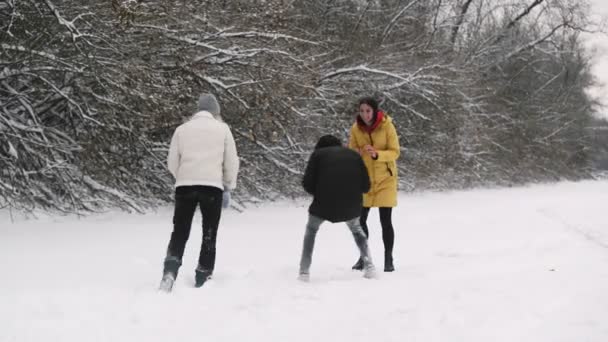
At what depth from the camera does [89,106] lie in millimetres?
9727

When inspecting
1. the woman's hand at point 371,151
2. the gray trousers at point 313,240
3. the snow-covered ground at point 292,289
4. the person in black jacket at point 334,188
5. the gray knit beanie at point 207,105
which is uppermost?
the gray knit beanie at point 207,105

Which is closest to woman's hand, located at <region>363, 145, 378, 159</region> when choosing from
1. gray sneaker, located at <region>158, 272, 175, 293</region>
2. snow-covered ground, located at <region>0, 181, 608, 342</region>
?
snow-covered ground, located at <region>0, 181, 608, 342</region>

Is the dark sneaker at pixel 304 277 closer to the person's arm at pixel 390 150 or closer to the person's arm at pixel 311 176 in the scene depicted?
the person's arm at pixel 311 176

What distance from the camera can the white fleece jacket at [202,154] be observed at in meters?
5.22

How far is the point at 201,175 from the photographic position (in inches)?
205

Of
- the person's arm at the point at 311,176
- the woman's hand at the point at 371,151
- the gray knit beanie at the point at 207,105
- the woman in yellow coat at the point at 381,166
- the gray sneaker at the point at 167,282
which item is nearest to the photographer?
the gray sneaker at the point at 167,282

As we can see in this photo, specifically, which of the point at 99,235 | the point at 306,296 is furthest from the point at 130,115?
the point at 306,296

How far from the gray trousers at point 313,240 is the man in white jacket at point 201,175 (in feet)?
2.83

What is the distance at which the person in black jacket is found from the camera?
5.77 metres

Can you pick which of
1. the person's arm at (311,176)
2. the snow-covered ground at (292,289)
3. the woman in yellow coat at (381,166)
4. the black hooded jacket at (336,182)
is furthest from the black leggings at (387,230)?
the person's arm at (311,176)

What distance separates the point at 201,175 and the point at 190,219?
0.40m

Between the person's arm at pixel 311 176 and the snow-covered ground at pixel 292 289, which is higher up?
the person's arm at pixel 311 176

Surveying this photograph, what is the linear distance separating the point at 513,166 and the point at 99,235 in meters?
21.2

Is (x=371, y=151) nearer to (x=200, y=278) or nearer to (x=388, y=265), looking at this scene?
(x=388, y=265)
